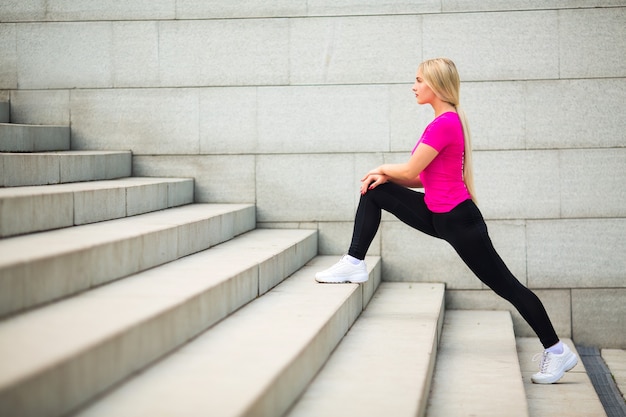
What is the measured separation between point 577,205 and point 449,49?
178 centimetres

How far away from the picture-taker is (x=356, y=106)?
7809mm

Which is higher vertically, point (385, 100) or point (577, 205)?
point (385, 100)

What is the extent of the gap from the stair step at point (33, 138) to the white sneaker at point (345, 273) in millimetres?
2747

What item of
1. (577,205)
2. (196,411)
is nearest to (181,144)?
(577,205)

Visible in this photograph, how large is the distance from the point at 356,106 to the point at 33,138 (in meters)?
2.82

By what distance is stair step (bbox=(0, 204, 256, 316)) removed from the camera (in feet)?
12.1

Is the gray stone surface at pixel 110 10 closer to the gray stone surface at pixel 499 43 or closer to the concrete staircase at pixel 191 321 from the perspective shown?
the concrete staircase at pixel 191 321

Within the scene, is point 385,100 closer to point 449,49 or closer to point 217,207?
point 449,49

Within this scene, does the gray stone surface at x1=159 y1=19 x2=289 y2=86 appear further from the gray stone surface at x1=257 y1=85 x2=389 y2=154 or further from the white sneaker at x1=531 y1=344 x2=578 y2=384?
the white sneaker at x1=531 y1=344 x2=578 y2=384

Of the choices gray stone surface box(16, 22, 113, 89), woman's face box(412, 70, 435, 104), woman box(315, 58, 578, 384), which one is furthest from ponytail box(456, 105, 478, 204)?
gray stone surface box(16, 22, 113, 89)

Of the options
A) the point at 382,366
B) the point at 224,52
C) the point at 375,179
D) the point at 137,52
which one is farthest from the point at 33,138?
the point at 382,366

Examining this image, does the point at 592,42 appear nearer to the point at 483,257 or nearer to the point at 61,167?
the point at 483,257

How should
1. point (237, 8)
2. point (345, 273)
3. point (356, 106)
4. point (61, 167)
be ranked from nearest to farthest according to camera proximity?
1. point (345, 273)
2. point (61, 167)
3. point (356, 106)
4. point (237, 8)

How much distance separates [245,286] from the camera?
537 cm
